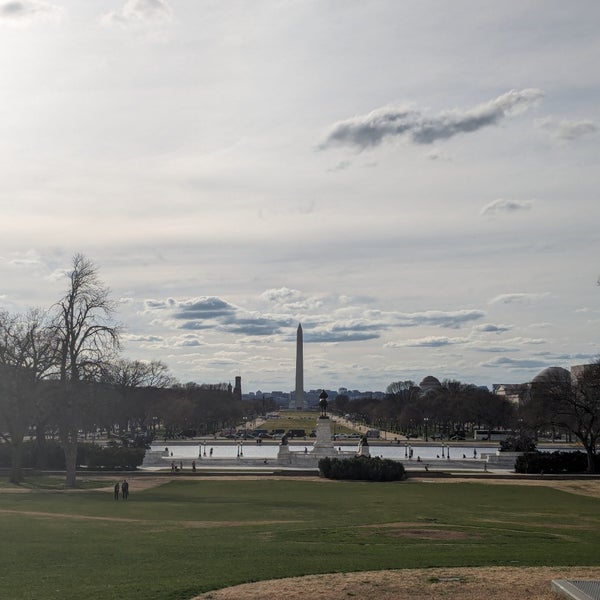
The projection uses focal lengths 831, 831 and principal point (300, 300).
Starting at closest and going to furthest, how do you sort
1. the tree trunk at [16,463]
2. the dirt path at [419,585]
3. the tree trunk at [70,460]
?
the dirt path at [419,585] < the tree trunk at [70,460] < the tree trunk at [16,463]

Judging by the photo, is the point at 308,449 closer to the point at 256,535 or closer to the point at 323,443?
the point at 323,443

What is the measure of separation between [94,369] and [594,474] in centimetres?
3760

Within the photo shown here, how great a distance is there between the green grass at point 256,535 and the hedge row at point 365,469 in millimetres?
7911

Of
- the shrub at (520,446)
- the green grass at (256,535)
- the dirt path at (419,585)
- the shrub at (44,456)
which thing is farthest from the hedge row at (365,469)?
the dirt path at (419,585)

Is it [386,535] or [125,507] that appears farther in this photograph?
[125,507]

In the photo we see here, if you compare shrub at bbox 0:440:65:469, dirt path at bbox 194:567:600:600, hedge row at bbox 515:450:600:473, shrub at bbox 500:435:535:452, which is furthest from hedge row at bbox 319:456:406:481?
dirt path at bbox 194:567:600:600

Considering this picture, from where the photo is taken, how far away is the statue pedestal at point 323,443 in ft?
228

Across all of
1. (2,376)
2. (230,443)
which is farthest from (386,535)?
(230,443)

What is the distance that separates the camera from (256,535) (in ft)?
91.8

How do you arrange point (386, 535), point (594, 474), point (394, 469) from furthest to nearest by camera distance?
point (594, 474) → point (394, 469) → point (386, 535)

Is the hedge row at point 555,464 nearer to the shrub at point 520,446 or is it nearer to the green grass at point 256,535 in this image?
the shrub at point 520,446

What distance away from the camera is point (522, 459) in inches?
2542

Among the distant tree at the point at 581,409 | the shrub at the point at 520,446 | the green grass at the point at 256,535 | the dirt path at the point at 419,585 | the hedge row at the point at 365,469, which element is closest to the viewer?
the dirt path at the point at 419,585

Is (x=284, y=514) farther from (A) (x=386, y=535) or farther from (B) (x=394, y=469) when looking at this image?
(B) (x=394, y=469)
